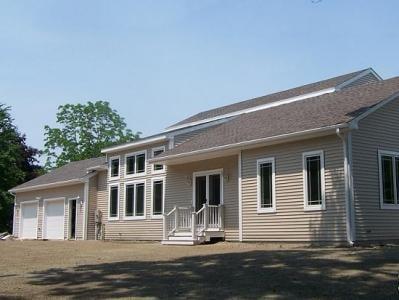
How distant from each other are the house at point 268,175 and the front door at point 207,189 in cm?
4

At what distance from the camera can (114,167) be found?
27.6m

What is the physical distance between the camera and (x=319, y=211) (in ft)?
55.0

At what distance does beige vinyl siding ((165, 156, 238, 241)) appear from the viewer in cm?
2011

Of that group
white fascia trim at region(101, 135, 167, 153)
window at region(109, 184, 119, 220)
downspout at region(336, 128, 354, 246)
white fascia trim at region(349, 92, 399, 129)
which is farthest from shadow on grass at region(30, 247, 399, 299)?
window at region(109, 184, 119, 220)

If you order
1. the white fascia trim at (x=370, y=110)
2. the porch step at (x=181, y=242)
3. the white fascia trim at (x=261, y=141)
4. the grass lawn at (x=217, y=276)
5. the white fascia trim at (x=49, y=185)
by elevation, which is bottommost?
the grass lawn at (x=217, y=276)

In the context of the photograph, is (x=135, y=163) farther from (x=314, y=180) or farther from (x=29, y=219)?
(x=29, y=219)

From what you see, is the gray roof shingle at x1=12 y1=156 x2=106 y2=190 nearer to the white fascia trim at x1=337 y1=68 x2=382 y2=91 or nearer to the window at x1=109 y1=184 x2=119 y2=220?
the window at x1=109 y1=184 x2=119 y2=220

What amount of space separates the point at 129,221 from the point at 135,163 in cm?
266

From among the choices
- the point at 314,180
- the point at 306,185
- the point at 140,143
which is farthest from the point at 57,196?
the point at 314,180

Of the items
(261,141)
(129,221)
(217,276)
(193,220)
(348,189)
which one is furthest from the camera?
(129,221)

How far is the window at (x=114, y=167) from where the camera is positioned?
27.3 meters

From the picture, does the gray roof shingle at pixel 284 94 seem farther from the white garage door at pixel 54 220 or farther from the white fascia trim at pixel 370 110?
the white garage door at pixel 54 220

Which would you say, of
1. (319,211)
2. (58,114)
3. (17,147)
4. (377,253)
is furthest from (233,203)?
(58,114)

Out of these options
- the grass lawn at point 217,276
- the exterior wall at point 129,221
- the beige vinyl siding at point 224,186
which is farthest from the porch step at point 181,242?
the grass lawn at point 217,276
